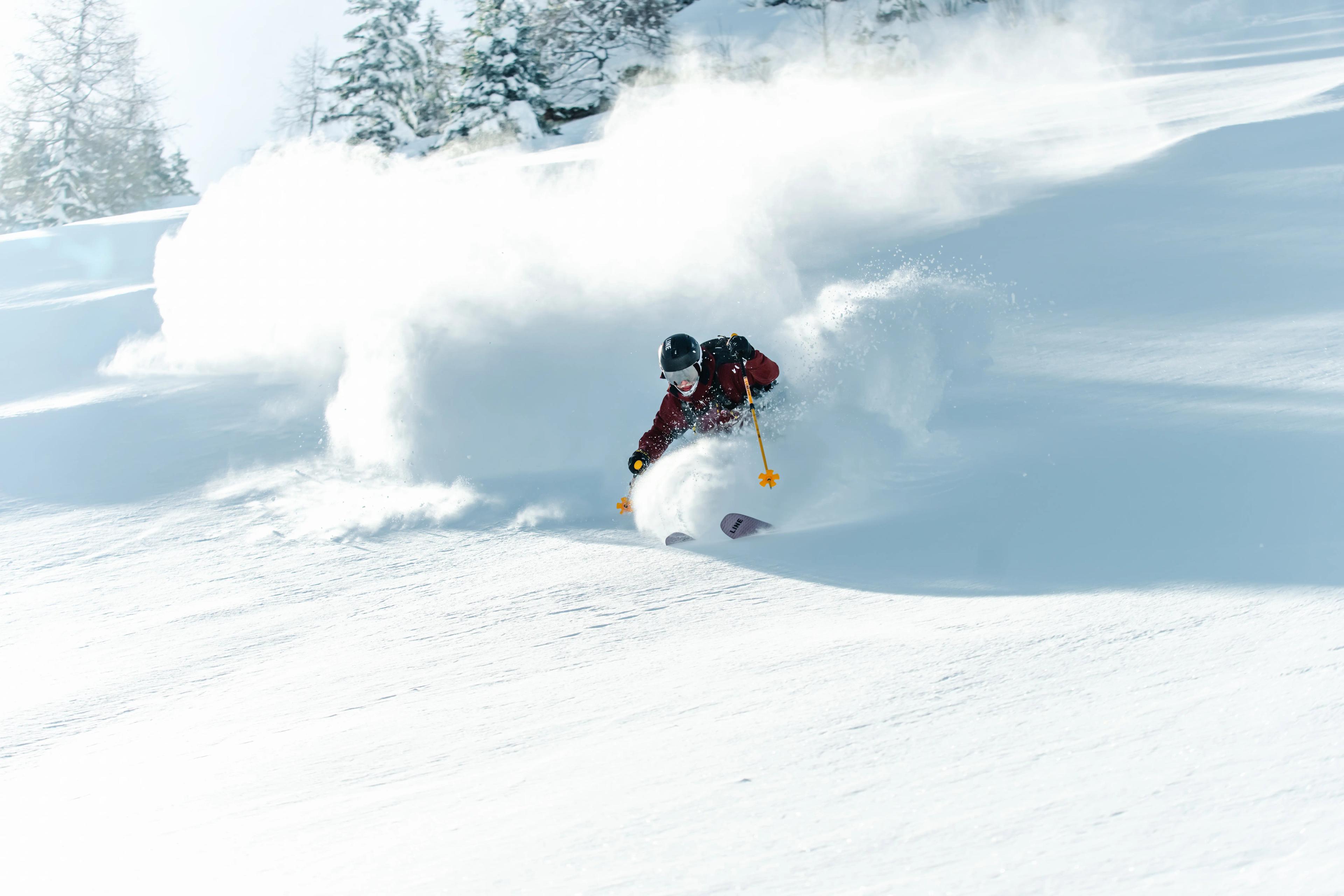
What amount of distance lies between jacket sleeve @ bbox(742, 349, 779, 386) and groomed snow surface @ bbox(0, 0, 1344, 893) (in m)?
0.32

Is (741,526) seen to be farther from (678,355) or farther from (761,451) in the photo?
(678,355)

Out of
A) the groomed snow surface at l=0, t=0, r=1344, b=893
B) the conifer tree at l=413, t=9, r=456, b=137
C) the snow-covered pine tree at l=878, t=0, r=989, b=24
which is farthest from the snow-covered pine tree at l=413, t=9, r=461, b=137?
the groomed snow surface at l=0, t=0, r=1344, b=893

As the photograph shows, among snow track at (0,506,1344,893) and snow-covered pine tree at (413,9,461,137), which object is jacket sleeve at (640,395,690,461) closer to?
snow track at (0,506,1344,893)

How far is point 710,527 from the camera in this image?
584cm

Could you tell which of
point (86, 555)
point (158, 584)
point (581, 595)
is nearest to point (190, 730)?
point (581, 595)

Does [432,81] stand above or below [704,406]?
above

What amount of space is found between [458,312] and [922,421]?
Result: 16.0ft

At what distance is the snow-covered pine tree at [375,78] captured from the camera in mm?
29094

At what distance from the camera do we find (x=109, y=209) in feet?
108

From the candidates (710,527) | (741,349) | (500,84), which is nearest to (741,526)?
(710,527)

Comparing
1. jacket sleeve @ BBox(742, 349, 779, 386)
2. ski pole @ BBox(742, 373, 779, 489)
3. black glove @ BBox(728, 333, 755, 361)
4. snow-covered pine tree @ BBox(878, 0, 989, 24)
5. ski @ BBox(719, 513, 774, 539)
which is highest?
snow-covered pine tree @ BBox(878, 0, 989, 24)

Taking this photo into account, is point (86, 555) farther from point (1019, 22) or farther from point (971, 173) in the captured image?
point (1019, 22)

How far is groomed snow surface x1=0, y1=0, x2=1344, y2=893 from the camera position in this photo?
7.55 ft

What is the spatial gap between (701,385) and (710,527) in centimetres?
107
